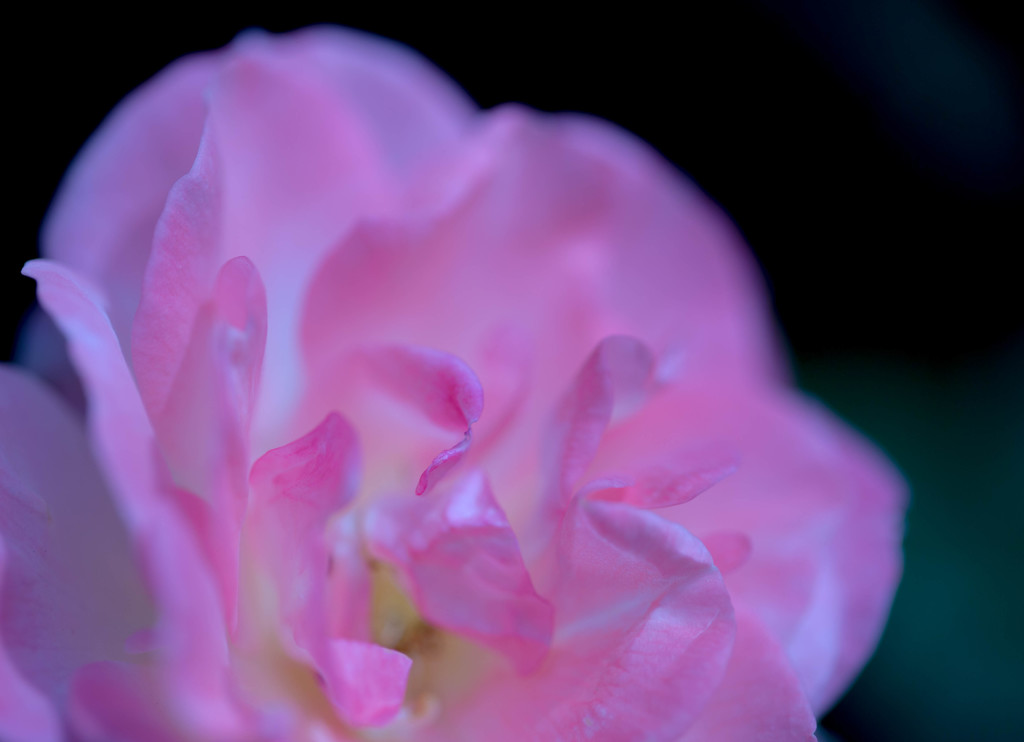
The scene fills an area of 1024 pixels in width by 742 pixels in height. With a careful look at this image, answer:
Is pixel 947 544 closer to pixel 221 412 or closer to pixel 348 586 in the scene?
pixel 348 586

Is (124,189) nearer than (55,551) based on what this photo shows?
No

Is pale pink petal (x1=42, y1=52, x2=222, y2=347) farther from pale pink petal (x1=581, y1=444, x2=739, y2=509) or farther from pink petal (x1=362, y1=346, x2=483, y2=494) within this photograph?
pale pink petal (x1=581, y1=444, x2=739, y2=509)

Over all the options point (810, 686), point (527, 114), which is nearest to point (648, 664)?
point (810, 686)

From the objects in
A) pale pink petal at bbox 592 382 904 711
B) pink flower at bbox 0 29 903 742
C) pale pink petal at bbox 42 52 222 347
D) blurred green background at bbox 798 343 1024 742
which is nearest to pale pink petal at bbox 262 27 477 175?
pink flower at bbox 0 29 903 742

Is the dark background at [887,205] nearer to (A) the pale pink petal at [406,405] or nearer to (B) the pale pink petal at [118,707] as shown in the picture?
(A) the pale pink petal at [406,405]

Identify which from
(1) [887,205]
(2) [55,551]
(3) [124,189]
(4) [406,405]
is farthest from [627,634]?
(1) [887,205]

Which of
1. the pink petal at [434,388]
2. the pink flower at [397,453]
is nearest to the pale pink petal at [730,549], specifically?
the pink flower at [397,453]

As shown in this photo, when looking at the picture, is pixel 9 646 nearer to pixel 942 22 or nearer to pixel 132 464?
pixel 132 464
